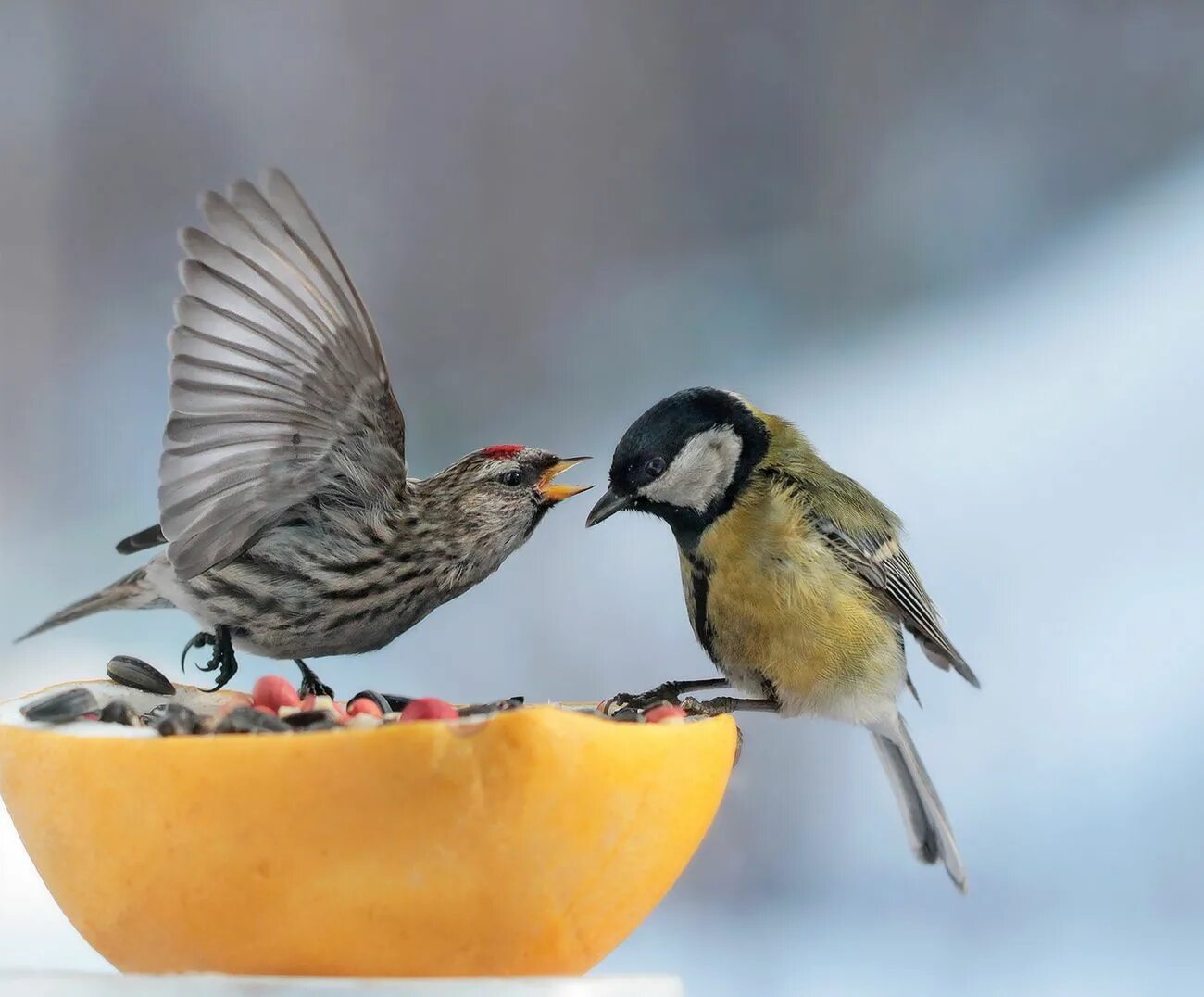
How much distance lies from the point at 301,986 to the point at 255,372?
48 centimetres

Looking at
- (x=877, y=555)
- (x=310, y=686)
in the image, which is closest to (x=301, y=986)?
(x=310, y=686)

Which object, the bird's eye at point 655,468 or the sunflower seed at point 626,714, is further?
the bird's eye at point 655,468

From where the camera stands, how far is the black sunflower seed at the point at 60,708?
2.54 feet

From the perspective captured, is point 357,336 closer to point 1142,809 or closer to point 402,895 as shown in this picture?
point 402,895

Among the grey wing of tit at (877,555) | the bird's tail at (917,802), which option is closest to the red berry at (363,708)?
the grey wing of tit at (877,555)

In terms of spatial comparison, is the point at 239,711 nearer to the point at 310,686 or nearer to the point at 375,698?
the point at 375,698

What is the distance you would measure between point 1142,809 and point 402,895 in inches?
61.0

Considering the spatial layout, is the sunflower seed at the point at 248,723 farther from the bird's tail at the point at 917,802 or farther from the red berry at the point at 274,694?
the bird's tail at the point at 917,802

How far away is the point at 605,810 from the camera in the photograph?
672 millimetres

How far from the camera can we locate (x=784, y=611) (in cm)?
116

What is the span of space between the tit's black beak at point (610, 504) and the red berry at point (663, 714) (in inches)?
12.2

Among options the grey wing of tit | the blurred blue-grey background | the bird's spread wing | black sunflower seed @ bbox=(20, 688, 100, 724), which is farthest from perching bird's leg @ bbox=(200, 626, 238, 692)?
the blurred blue-grey background

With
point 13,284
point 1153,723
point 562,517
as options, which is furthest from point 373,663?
point 1153,723

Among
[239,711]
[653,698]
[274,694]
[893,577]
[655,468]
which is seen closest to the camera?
[239,711]
